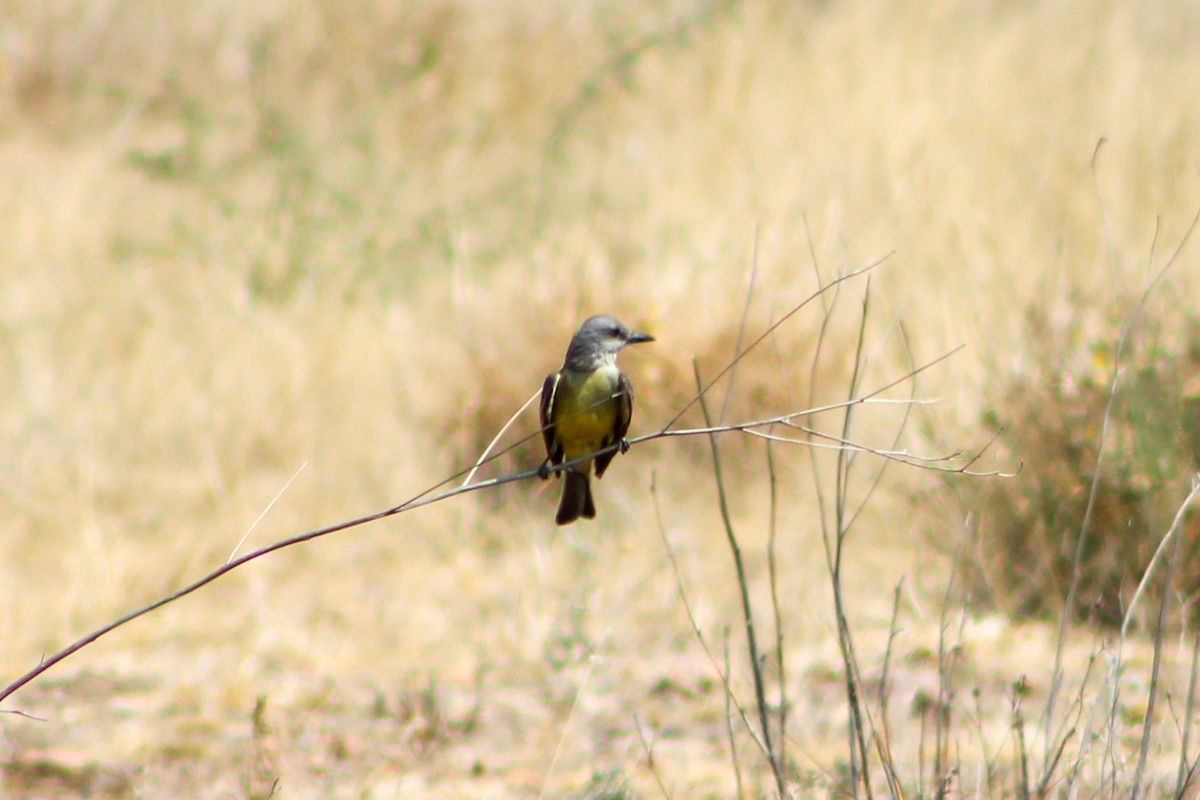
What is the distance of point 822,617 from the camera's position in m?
5.54

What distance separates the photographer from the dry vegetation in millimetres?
4637

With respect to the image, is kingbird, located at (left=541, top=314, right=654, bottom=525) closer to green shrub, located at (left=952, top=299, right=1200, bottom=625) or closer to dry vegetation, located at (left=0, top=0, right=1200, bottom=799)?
dry vegetation, located at (left=0, top=0, right=1200, bottom=799)

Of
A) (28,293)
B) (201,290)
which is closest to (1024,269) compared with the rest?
(201,290)

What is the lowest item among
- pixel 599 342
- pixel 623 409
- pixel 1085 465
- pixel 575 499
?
pixel 1085 465

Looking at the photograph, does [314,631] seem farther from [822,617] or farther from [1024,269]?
[1024,269]

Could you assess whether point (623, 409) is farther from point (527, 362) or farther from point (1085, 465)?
point (527, 362)

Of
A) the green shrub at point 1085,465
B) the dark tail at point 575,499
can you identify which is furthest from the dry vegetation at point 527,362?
the dark tail at point 575,499

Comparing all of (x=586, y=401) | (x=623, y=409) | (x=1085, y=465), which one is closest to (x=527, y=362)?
(x=1085, y=465)

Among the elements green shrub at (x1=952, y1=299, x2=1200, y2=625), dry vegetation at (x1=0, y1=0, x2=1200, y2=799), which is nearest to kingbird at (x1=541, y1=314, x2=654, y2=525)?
dry vegetation at (x1=0, y1=0, x2=1200, y2=799)

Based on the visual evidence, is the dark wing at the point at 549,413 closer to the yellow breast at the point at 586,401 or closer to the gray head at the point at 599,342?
the yellow breast at the point at 586,401

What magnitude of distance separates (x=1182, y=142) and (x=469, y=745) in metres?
5.62

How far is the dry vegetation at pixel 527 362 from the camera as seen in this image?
183 inches

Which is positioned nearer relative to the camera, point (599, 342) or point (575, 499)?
point (575, 499)

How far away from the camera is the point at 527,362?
692cm
